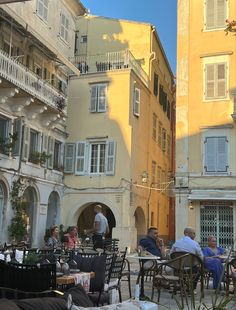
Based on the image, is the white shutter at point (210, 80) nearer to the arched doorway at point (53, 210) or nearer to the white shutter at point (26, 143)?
the white shutter at point (26, 143)

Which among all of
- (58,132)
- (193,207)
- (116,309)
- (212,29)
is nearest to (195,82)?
(212,29)

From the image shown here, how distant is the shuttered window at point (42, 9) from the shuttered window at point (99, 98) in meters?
4.03

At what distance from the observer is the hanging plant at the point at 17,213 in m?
17.3

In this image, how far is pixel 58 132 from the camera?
2194 cm

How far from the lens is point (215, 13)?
2011 cm

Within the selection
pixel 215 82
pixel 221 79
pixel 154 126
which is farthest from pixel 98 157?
pixel 221 79

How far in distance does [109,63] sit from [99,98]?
2.01 meters

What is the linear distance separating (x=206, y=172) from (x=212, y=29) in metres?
6.11

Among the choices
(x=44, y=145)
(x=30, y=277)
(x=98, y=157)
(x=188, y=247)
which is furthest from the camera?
(x=98, y=157)

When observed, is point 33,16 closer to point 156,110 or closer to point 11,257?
point 156,110

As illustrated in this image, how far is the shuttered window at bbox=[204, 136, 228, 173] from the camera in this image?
61.9 feet

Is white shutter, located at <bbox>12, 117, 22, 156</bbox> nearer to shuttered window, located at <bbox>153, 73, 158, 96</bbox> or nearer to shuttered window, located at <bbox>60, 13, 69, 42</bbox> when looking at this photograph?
shuttered window, located at <bbox>60, 13, 69, 42</bbox>

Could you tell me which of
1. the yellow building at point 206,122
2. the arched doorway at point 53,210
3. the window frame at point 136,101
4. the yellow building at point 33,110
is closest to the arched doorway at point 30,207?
the yellow building at point 33,110

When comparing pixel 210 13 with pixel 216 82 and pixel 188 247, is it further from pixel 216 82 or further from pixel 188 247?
pixel 188 247
